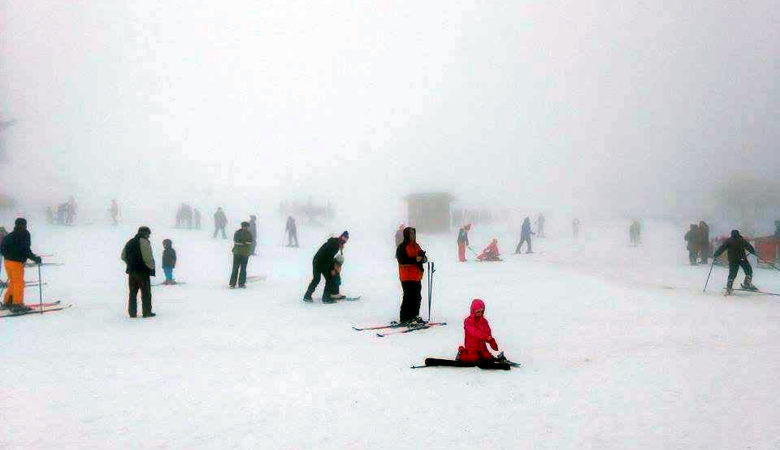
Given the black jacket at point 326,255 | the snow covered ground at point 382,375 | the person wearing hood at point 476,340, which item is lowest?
the snow covered ground at point 382,375

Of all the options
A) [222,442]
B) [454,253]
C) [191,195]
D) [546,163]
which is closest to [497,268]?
[454,253]

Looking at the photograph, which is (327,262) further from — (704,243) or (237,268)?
(704,243)

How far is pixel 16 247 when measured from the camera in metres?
8.75

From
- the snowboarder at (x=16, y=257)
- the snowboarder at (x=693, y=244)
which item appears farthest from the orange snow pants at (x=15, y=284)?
the snowboarder at (x=693, y=244)

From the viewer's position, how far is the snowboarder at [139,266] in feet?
28.5

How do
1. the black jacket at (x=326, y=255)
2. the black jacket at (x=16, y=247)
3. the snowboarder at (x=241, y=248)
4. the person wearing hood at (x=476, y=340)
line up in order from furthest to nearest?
1. the snowboarder at (x=241, y=248)
2. the black jacket at (x=326, y=255)
3. the black jacket at (x=16, y=247)
4. the person wearing hood at (x=476, y=340)

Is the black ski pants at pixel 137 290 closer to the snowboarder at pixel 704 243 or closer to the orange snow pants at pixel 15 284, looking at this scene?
the orange snow pants at pixel 15 284

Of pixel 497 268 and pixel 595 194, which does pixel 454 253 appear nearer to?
pixel 497 268

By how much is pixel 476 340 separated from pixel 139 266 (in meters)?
6.80

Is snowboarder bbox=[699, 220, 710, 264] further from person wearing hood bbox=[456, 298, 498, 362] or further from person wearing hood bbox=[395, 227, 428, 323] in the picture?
person wearing hood bbox=[456, 298, 498, 362]

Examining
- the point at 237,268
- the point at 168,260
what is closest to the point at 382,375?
the point at 237,268

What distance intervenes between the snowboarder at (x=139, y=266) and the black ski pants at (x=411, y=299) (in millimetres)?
5023

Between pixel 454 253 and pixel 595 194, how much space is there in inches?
5007

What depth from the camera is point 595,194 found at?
136m
